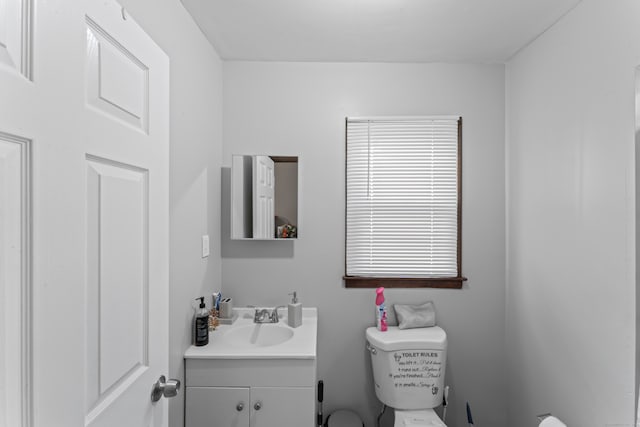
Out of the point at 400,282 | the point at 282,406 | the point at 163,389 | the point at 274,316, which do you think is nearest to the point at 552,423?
the point at 400,282

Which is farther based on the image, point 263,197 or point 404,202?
point 404,202

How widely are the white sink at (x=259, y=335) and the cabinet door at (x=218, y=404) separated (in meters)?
0.31

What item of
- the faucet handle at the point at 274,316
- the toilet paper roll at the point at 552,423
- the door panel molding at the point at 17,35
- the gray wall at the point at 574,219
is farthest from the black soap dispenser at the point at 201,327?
the gray wall at the point at 574,219

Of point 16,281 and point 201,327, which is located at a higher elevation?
point 16,281

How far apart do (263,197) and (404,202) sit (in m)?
0.83

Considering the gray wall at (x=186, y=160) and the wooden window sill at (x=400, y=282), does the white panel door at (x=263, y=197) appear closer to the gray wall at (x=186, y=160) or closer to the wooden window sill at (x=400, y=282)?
the gray wall at (x=186, y=160)

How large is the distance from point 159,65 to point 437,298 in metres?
1.87

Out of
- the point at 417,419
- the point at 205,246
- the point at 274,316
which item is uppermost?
the point at 205,246

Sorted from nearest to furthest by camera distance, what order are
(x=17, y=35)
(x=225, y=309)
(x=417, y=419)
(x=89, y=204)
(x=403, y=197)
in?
(x=17, y=35), (x=89, y=204), (x=417, y=419), (x=225, y=309), (x=403, y=197)

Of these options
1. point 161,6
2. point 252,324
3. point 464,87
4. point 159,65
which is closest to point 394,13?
point 464,87

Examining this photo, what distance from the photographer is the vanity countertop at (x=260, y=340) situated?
1619 mm

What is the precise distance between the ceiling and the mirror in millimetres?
605

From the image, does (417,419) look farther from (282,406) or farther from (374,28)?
(374,28)

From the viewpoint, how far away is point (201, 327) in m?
1.69
